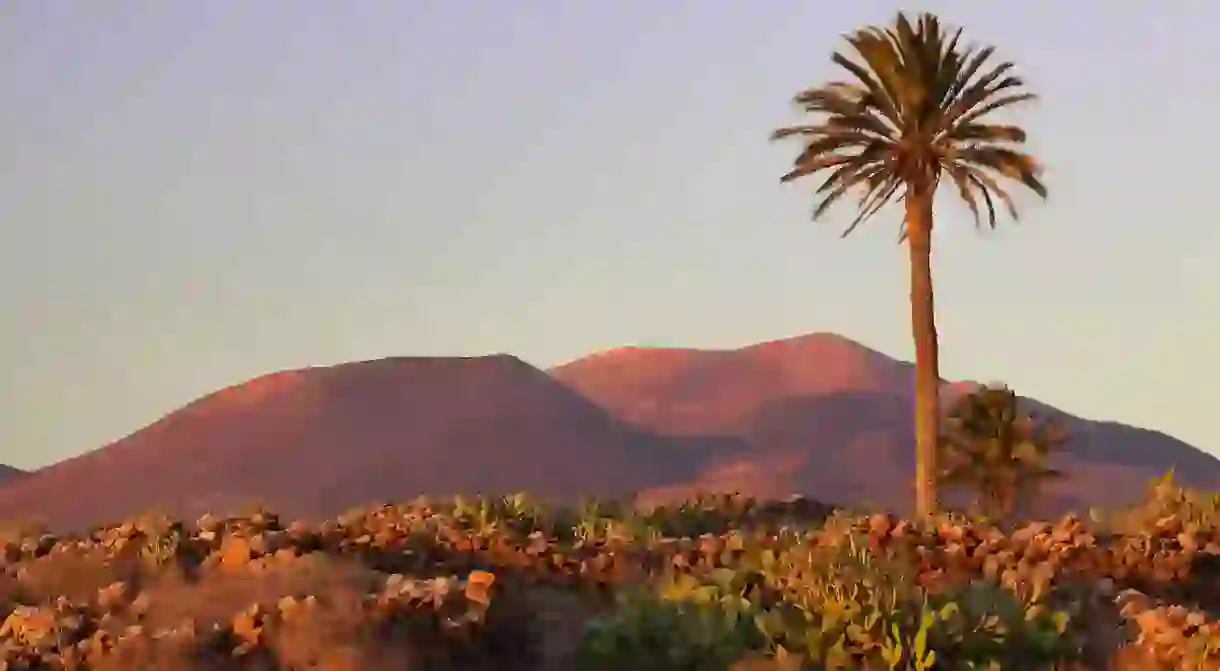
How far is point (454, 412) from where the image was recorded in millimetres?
121438

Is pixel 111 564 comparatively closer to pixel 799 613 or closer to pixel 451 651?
pixel 451 651

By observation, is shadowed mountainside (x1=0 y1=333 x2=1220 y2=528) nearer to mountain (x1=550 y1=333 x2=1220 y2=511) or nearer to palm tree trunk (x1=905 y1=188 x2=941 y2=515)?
mountain (x1=550 y1=333 x2=1220 y2=511)

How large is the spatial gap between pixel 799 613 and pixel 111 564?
5979mm

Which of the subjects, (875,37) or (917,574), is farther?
(875,37)

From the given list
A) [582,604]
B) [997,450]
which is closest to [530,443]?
[997,450]

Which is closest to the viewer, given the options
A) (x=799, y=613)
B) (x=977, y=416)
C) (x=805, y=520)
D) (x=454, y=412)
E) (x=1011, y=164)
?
(x=799, y=613)

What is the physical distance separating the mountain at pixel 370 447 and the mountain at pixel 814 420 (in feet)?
19.4

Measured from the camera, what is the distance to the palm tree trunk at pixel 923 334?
27.9 m

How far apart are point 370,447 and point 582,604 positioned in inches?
4069

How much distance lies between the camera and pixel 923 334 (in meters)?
28.5

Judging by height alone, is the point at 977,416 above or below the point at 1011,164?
below

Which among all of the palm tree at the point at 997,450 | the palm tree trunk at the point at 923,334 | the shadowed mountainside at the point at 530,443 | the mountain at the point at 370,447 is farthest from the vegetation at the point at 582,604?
the mountain at the point at 370,447

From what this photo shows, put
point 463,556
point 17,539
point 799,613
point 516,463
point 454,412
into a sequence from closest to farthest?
point 799,613, point 463,556, point 17,539, point 516,463, point 454,412

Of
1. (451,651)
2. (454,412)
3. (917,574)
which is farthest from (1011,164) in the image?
(454,412)
